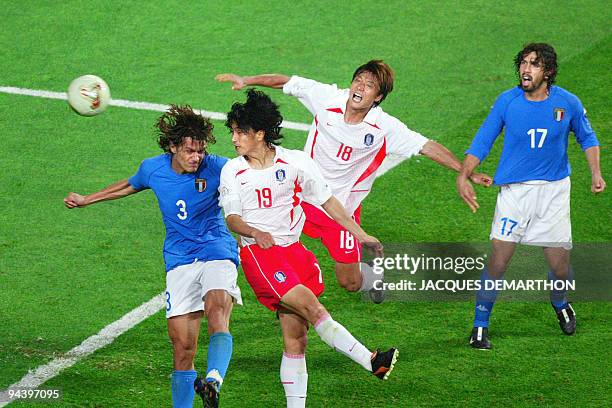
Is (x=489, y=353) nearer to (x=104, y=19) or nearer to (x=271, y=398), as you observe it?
(x=271, y=398)

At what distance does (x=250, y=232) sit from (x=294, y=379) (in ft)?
3.27

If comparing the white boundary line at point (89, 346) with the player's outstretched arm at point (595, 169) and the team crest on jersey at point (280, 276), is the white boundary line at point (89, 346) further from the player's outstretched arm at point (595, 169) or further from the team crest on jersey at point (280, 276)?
the player's outstretched arm at point (595, 169)

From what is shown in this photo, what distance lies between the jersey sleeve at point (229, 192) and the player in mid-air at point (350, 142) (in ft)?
5.57

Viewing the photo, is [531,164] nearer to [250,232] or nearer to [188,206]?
[250,232]

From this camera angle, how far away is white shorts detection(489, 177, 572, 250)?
903cm

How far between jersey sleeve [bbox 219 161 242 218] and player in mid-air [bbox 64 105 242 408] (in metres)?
0.26

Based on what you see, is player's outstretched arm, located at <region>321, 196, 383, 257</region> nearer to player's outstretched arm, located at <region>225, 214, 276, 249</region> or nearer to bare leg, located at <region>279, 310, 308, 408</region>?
player's outstretched arm, located at <region>225, 214, 276, 249</region>

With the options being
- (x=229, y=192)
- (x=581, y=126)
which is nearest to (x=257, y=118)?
(x=229, y=192)

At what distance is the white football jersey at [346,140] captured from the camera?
9.57m

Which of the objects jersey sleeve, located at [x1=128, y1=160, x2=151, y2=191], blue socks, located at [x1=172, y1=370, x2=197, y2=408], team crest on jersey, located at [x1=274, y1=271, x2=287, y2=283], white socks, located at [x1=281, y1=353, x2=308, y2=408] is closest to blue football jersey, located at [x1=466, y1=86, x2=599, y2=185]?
team crest on jersey, located at [x1=274, y1=271, x2=287, y2=283]

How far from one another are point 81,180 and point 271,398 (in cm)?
406

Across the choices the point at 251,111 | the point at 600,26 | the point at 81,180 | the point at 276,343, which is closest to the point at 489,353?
the point at 276,343

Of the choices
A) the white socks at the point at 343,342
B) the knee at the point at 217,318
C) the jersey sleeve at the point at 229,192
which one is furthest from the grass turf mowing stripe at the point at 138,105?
the white socks at the point at 343,342

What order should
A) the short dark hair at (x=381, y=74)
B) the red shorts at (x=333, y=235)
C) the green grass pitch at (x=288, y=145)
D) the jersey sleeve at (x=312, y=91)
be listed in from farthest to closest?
the red shorts at (x=333, y=235) → the jersey sleeve at (x=312, y=91) → the short dark hair at (x=381, y=74) → the green grass pitch at (x=288, y=145)
